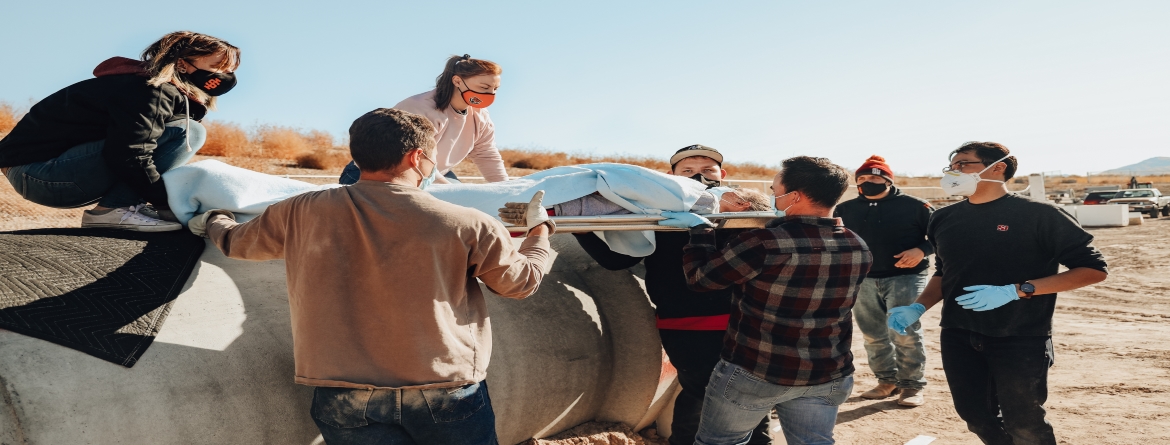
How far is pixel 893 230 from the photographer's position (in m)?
5.59

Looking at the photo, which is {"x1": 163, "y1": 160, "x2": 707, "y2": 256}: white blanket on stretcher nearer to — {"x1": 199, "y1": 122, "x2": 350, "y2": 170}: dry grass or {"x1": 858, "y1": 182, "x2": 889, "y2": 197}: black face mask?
{"x1": 858, "y1": 182, "x2": 889, "y2": 197}: black face mask

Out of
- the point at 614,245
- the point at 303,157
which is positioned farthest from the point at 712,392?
the point at 303,157

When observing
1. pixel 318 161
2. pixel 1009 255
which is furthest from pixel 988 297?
pixel 318 161

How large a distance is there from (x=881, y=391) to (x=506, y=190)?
3.85 metres

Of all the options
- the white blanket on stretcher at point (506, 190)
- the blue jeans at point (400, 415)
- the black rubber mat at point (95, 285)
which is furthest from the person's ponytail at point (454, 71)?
the blue jeans at point (400, 415)

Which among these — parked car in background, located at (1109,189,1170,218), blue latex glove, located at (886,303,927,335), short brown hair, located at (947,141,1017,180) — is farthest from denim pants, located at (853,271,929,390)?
parked car in background, located at (1109,189,1170,218)

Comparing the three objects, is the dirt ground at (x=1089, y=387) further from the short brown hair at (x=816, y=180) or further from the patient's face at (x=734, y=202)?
the short brown hair at (x=816, y=180)

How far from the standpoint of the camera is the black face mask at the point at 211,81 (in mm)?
3113

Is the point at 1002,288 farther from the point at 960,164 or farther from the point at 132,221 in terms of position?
the point at 132,221

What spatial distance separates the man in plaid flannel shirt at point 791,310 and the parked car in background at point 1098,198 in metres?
34.6

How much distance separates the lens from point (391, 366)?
212cm

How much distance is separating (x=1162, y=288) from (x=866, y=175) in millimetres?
8782

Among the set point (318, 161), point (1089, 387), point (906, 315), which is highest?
point (318, 161)

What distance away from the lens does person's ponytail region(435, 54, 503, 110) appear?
3947mm
